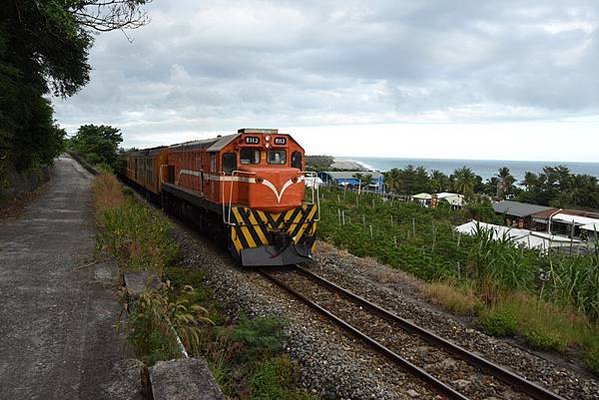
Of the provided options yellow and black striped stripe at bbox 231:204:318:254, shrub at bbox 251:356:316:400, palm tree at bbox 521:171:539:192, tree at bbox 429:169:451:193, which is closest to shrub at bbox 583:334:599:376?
shrub at bbox 251:356:316:400

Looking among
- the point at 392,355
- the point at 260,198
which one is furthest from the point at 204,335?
the point at 260,198

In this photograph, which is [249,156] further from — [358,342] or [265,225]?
[358,342]

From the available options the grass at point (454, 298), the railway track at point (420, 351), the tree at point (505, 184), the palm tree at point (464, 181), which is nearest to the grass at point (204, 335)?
the railway track at point (420, 351)

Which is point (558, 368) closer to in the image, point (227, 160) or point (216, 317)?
point (216, 317)

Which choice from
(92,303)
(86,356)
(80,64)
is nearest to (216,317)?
(92,303)

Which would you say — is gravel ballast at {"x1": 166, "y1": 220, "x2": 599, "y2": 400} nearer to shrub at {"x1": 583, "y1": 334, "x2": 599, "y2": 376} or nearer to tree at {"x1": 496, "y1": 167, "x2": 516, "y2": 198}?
shrub at {"x1": 583, "y1": 334, "x2": 599, "y2": 376}

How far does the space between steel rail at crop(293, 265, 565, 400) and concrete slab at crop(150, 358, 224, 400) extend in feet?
12.7

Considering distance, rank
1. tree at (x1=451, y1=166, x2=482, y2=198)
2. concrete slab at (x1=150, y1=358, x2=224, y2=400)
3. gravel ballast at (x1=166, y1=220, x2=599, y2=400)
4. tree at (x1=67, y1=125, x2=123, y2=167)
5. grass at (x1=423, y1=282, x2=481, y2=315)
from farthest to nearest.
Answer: tree at (x1=451, y1=166, x2=482, y2=198) < tree at (x1=67, y1=125, x2=123, y2=167) < grass at (x1=423, y1=282, x2=481, y2=315) < gravel ballast at (x1=166, y1=220, x2=599, y2=400) < concrete slab at (x1=150, y1=358, x2=224, y2=400)

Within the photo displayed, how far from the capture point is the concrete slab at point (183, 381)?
3742 millimetres

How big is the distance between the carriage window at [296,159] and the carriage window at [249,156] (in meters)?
0.91

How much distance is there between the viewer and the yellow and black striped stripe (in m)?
10.9

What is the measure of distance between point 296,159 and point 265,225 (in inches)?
81.6

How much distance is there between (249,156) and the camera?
11852mm

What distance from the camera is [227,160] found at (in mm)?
11648
